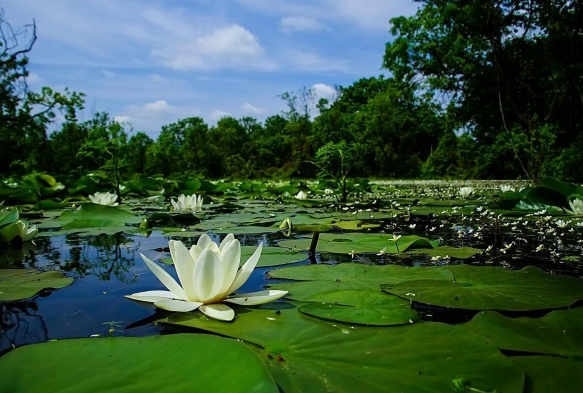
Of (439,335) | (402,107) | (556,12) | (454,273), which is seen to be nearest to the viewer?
(439,335)

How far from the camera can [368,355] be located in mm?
582

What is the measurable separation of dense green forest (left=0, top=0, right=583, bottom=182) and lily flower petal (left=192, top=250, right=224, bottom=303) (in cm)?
281

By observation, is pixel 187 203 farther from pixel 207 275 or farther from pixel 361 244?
pixel 207 275

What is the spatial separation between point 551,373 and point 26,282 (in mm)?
1069

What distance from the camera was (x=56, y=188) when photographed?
4211 millimetres

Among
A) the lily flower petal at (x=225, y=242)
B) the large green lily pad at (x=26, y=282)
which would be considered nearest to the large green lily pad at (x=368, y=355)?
the lily flower petal at (x=225, y=242)

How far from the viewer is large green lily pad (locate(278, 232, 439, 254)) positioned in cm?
145

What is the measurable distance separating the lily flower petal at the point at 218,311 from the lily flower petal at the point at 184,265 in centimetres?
3

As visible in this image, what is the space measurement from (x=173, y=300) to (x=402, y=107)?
22.6m

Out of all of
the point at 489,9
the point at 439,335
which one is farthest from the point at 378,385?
the point at 489,9

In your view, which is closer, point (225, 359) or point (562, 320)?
point (225, 359)

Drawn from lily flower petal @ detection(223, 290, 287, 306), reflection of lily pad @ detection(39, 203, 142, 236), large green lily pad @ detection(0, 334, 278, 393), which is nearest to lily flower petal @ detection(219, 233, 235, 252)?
lily flower petal @ detection(223, 290, 287, 306)

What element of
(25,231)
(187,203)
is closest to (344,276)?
(25,231)

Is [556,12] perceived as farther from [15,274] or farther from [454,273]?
[15,274]
